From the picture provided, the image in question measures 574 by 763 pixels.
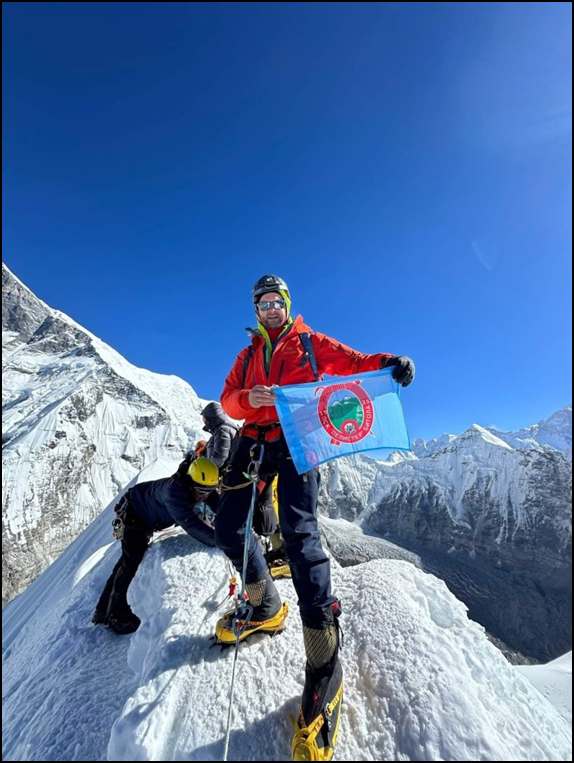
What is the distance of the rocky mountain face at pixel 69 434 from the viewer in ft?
269

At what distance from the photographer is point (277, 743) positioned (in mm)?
2387

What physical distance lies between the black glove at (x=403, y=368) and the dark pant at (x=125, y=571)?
434 cm

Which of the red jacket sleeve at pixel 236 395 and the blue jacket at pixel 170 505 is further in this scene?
the blue jacket at pixel 170 505

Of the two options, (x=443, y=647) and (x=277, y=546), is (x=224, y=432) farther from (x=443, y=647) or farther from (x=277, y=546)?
(x=443, y=647)

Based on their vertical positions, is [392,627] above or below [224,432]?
below

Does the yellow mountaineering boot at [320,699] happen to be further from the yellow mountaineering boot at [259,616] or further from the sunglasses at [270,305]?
the sunglasses at [270,305]

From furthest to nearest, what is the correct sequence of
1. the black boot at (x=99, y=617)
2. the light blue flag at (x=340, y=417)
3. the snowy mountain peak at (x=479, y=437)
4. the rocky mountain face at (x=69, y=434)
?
the snowy mountain peak at (x=479, y=437) → the rocky mountain face at (x=69, y=434) → the black boot at (x=99, y=617) → the light blue flag at (x=340, y=417)

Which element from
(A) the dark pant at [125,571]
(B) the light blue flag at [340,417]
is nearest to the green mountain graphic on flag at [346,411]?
(B) the light blue flag at [340,417]

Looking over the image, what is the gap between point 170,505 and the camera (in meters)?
4.83

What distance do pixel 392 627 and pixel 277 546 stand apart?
2.15 meters

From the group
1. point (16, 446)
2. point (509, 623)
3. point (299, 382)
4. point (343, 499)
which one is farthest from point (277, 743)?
point (343, 499)

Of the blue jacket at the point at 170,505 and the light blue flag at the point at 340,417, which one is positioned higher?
the light blue flag at the point at 340,417

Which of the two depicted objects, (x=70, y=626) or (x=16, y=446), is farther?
(x=16, y=446)

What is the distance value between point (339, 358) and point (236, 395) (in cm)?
117
